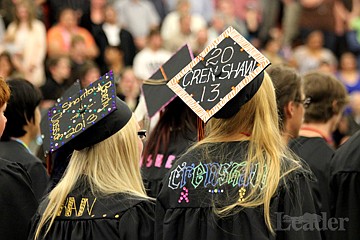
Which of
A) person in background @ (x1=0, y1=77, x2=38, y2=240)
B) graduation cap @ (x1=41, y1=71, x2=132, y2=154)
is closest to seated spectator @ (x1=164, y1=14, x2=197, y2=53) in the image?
person in background @ (x1=0, y1=77, x2=38, y2=240)

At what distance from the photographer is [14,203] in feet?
17.3

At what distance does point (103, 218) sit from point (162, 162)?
1803mm

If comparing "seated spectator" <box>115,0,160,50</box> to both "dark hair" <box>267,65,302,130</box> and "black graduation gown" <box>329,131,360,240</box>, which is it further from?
"black graduation gown" <box>329,131,360,240</box>

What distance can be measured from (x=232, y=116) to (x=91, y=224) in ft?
3.07

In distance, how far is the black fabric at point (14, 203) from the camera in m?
5.21

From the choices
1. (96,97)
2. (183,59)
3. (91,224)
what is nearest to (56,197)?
(91,224)

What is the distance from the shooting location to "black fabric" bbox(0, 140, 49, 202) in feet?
19.4

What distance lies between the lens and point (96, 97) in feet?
16.0

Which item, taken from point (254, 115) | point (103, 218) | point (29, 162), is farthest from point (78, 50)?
point (254, 115)

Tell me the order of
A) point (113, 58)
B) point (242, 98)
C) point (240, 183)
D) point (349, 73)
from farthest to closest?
point (349, 73) < point (113, 58) < point (242, 98) < point (240, 183)

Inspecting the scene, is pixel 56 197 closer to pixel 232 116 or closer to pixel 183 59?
pixel 232 116

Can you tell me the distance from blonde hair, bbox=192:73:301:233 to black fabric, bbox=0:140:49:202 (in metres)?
1.73

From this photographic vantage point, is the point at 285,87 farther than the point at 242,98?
Yes

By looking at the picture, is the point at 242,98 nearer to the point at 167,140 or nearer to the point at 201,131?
the point at 201,131
